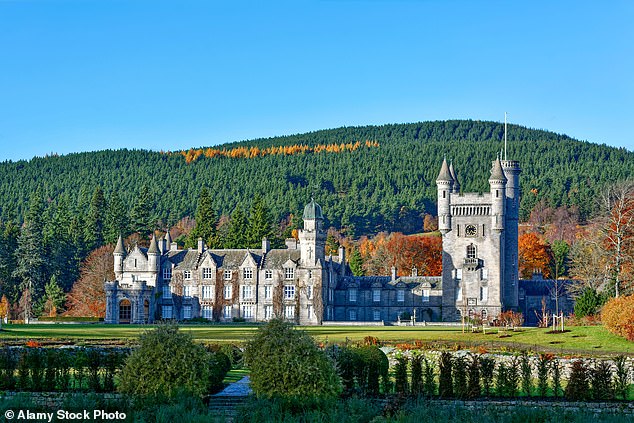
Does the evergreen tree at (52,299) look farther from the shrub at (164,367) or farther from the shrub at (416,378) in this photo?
the shrub at (164,367)

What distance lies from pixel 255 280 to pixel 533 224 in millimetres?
70800

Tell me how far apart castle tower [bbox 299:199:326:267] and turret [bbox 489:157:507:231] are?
51.1ft

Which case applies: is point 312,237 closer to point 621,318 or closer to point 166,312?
point 166,312

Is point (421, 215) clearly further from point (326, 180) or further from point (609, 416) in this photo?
point (609, 416)

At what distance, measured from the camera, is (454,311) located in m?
90.6

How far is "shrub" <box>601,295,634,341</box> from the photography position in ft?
161

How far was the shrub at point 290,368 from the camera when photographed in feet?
90.3

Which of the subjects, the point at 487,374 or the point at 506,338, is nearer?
the point at 487,374

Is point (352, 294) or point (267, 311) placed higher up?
point (352, 294)

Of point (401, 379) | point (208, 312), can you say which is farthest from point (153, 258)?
point (401, 379)

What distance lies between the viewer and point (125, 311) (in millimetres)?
90312

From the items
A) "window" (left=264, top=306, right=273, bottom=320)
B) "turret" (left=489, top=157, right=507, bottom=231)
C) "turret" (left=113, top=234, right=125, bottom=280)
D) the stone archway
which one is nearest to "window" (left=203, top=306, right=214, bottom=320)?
"window" (left=264, top=306, right=273, bottom=320)

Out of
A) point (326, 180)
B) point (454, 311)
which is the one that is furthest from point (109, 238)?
point (326, 180)

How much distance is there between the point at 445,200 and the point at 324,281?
13.7 metres
